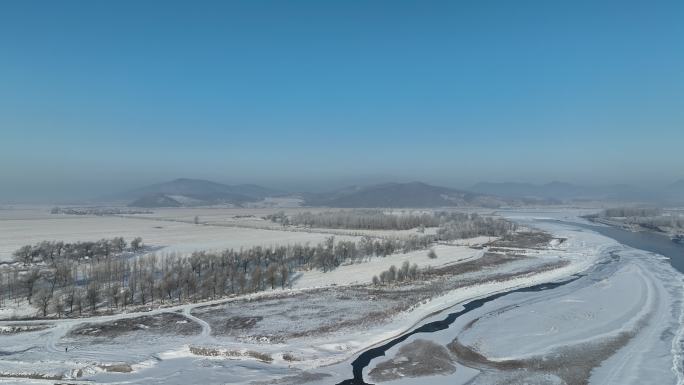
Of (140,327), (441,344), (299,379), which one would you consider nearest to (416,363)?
(441,344)

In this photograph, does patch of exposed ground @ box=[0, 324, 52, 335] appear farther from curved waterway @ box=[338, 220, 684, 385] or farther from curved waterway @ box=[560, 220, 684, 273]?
curved waterway @ box=[560, 220, 684, 273]

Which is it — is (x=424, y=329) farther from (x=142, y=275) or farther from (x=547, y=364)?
(x=142, y=275)

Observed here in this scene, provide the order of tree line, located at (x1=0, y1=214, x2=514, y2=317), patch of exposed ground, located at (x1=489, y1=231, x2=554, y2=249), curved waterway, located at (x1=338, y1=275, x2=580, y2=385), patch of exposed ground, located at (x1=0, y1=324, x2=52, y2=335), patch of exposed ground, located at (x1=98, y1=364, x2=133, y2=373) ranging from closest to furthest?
patch of exposed ground, located at (x1=98, y1=364, x2=133, y2=373)
curved waterway, located at (x1=338, y1=275, x2=580, y2=385)
patch of exposed ground, located at (x1=0, y1=324, x2=52, y2=335)
tree line, located at (x1=0, y1=214, x2=514, y2=317)
patch of exposed ground, located at (x1=489, y1=231, x2=554, y2=249)

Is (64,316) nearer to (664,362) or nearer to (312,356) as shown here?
(312,356)

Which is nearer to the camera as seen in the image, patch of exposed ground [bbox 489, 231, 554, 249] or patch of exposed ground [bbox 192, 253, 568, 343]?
patch of exposed ground [bbox 192, 253, 568, 343]

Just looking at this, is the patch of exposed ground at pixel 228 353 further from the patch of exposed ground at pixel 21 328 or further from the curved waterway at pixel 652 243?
the curved waterway at pixel 652 243

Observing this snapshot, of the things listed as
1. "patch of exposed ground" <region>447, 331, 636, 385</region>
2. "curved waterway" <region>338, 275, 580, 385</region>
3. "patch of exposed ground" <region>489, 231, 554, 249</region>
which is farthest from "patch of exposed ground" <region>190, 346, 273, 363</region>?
"patch of exposed ground" <region>489, 231, 554, 249</region>

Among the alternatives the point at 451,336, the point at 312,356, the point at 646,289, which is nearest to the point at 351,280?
the point at 451,336
